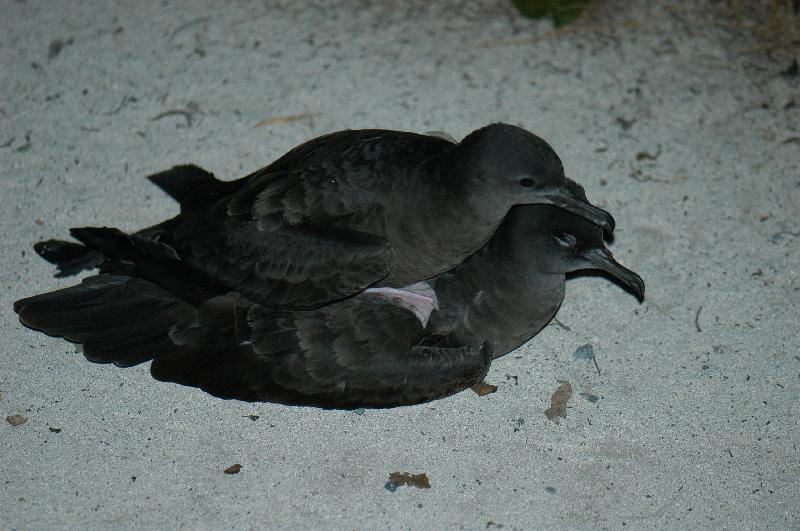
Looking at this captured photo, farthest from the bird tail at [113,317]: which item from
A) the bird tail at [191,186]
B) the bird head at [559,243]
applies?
the bird head at [559,243]

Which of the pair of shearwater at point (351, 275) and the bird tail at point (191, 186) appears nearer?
the pair of shearwater at point (351, 275)

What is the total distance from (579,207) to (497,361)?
1.00 metres

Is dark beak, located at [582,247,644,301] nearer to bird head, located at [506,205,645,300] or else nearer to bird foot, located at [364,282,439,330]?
bird head, located at [506,205,645,300]

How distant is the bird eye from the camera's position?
4289 millimetres

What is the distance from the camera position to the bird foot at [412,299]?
4.34 m

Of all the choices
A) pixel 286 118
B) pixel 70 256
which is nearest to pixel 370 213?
pixel 70 256

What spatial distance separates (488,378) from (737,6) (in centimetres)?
381

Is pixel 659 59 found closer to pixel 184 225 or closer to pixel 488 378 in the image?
pixel 488 378

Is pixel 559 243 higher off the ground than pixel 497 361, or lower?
→ higher

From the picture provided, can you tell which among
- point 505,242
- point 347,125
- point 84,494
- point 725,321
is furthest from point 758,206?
point 84,494

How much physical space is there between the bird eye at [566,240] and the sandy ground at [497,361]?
68 cm

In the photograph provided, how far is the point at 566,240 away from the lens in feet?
14.1

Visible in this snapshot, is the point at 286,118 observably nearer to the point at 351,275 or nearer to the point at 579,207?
the point at 351,275

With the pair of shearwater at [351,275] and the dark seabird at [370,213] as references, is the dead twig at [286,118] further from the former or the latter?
the dark seabird at [370,213]
